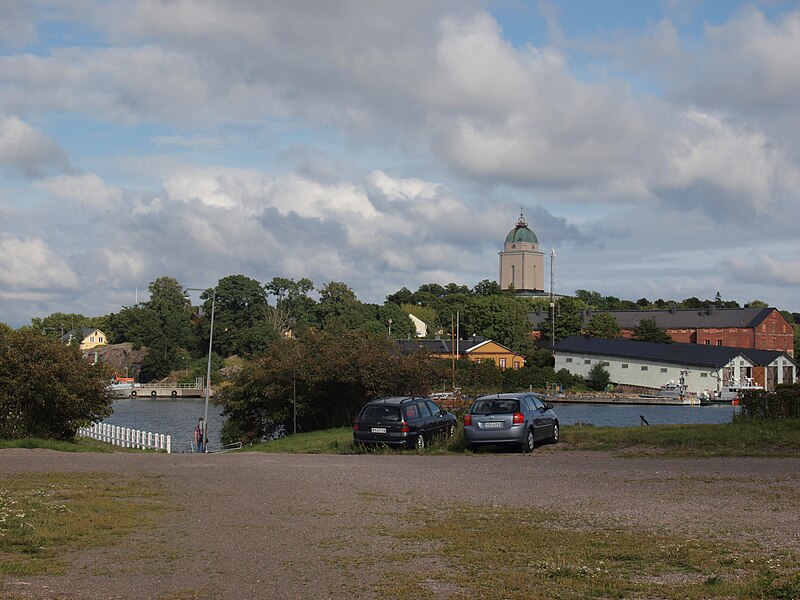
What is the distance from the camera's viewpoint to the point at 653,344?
11881 cm

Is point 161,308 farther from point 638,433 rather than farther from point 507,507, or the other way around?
point 507,507

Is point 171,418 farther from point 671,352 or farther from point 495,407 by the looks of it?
point 495,407

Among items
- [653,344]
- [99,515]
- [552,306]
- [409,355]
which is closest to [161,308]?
[552,306]

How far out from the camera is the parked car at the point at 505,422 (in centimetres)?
2392

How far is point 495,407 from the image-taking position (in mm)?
24516

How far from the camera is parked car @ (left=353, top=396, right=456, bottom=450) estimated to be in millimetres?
25781

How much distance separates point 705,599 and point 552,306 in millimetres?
138854

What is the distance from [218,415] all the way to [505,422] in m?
61.0

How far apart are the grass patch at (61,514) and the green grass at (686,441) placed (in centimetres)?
1031

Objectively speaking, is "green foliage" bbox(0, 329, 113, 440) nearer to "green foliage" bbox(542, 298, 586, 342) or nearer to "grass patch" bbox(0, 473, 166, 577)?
"grass patch" bbox(0, 473, 166, 577)

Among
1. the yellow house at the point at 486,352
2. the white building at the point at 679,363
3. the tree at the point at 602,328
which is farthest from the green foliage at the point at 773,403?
the tree at the point at 602,328

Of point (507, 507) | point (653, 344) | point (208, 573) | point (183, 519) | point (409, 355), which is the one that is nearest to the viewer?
point (208, 573)

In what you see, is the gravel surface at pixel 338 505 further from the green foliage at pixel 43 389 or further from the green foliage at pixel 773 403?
the green foliage at pixel 43 389

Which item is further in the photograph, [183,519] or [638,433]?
[638,433]
